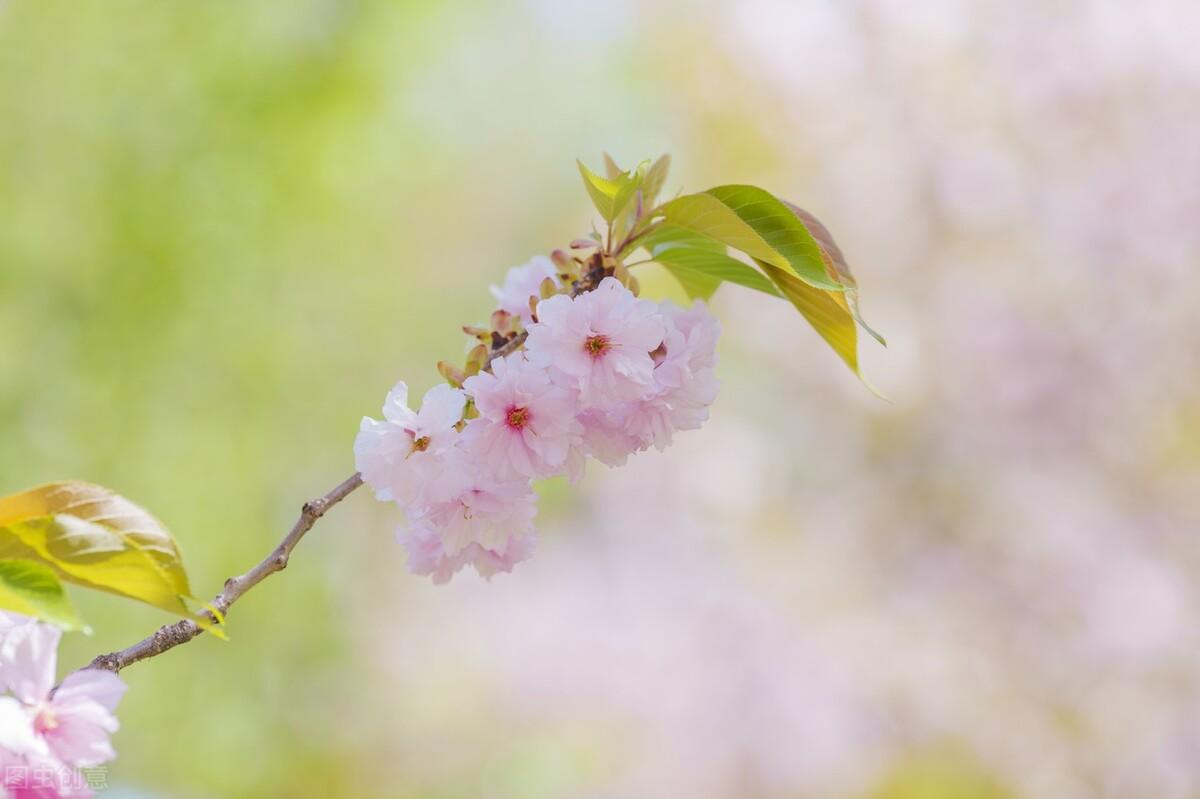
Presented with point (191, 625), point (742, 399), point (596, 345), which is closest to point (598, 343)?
point (596, 345)

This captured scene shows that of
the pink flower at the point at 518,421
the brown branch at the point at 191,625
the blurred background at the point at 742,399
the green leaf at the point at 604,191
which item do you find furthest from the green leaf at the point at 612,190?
the blurred background at the point at 742,399

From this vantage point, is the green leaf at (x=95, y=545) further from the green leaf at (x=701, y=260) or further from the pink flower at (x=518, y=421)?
the green leaf at (x=701, y=260)

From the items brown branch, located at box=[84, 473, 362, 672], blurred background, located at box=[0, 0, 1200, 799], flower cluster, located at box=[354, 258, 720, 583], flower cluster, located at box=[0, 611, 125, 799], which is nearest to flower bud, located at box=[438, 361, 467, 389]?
flower cluster, located at box=[354, 258, 720, 583]

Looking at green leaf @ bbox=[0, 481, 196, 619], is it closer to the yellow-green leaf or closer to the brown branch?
the brown branch

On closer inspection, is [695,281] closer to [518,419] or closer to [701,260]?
[701,260]

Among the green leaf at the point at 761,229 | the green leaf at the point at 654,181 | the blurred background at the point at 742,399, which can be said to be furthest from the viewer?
A: the blurred background at the point at 742,399

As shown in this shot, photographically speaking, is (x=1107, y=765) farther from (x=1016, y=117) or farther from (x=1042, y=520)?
(x=1016, y=117)
